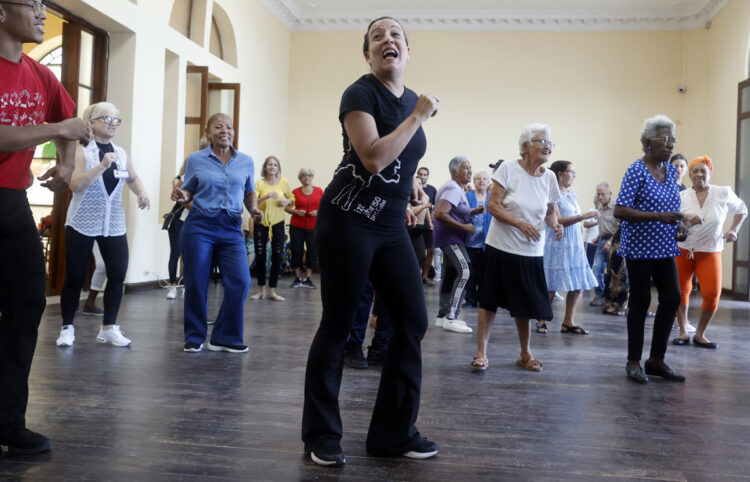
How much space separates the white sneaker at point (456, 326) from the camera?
17.0 feet

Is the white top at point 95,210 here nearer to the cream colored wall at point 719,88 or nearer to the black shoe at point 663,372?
the black shoe at point 663,372

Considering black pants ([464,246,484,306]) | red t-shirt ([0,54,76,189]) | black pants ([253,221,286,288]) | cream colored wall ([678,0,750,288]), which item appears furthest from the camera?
cream colored wall ([678,0,750,288])

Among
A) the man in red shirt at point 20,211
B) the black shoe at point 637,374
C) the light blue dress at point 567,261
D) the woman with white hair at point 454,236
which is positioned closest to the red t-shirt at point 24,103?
the man in red shirt at point 20,211

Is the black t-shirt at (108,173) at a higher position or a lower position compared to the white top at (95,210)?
higher

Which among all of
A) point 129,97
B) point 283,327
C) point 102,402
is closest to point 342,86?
point 129,97

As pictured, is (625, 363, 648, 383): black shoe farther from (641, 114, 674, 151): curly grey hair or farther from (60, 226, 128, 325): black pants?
(60, 226, 128, 325): black pants

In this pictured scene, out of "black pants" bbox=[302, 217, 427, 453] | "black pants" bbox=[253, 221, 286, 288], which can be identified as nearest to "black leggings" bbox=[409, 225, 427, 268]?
"black pants" bbox=[253, 221, 286, 288]

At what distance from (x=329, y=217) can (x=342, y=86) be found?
34.6ft

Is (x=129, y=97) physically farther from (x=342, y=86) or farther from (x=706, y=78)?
(x=706, y=78)

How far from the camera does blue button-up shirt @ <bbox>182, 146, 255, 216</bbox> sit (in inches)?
155

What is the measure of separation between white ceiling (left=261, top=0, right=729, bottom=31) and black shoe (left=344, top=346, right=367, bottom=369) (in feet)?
28.2

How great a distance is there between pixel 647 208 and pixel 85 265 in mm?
3169

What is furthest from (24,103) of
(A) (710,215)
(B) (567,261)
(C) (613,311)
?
(C) (613,311)

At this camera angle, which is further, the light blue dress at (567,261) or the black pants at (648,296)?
the light blue dress at (567,261)
